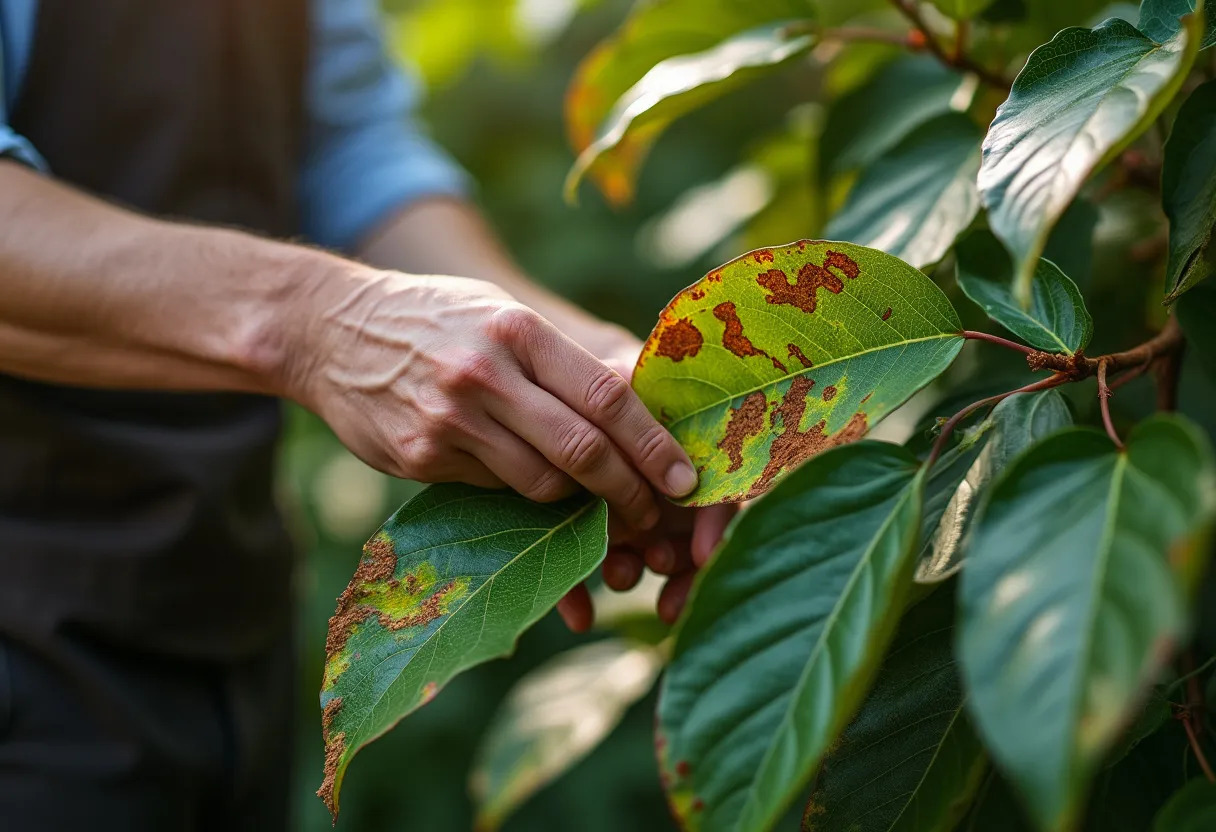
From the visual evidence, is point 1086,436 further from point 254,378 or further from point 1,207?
point 1,207

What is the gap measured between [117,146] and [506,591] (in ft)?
2.14

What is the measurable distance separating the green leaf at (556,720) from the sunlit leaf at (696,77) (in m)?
0.51

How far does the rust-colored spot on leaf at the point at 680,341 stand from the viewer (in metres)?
0.55

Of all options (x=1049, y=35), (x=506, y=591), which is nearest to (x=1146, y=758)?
(x=506, y=591)

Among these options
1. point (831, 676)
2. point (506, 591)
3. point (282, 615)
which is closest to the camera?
point (831, 676)

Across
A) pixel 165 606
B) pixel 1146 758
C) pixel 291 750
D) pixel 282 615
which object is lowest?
pixel 291 750

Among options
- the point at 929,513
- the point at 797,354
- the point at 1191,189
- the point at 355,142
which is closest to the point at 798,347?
the point at 797,354

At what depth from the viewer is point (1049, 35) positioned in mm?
734

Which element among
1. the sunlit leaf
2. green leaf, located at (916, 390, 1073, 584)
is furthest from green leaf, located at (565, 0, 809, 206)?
green leaf, located at (916, 390, 1073, 584)

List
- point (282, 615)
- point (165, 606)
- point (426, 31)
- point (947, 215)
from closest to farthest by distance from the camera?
point (947, 215)
point (165, 606)
point (282, 615)
point (426, 31)

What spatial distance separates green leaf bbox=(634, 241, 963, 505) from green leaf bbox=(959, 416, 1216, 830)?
103 millimetres

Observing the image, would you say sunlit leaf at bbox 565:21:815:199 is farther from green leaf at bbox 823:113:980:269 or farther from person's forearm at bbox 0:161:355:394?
person's forearm at bbox 0:161:355:394

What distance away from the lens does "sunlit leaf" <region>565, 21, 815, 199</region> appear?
0.68 m

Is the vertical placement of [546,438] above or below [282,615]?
above
